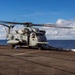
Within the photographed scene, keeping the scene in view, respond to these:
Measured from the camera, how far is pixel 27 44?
125 feet

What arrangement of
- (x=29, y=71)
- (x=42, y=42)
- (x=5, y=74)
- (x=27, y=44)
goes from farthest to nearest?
(x=27, y=44) < (x=42, y=42) < (x=29, y=71) < (x=5, y=74)

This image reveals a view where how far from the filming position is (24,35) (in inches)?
1510

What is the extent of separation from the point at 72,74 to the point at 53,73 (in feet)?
3.69

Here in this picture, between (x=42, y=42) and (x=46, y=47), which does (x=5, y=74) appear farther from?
(x=46, y=47)

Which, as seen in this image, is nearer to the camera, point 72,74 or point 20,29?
point 72,74

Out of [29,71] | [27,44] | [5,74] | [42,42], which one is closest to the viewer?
[5,74]

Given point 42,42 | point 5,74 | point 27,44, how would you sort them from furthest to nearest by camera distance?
point 27,44 < point 42,42 < point 5,74

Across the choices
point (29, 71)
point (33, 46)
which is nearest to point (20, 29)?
point (33, 46)

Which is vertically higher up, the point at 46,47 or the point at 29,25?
the point at 29,25

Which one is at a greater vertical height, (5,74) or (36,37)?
(36,37)

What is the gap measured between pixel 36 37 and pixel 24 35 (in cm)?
256

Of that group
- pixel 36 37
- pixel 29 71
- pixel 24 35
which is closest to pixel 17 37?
pixel 24 35

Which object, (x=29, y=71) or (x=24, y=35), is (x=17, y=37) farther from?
(x=29, y=71)

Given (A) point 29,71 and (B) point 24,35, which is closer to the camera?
(A) point 29,71
